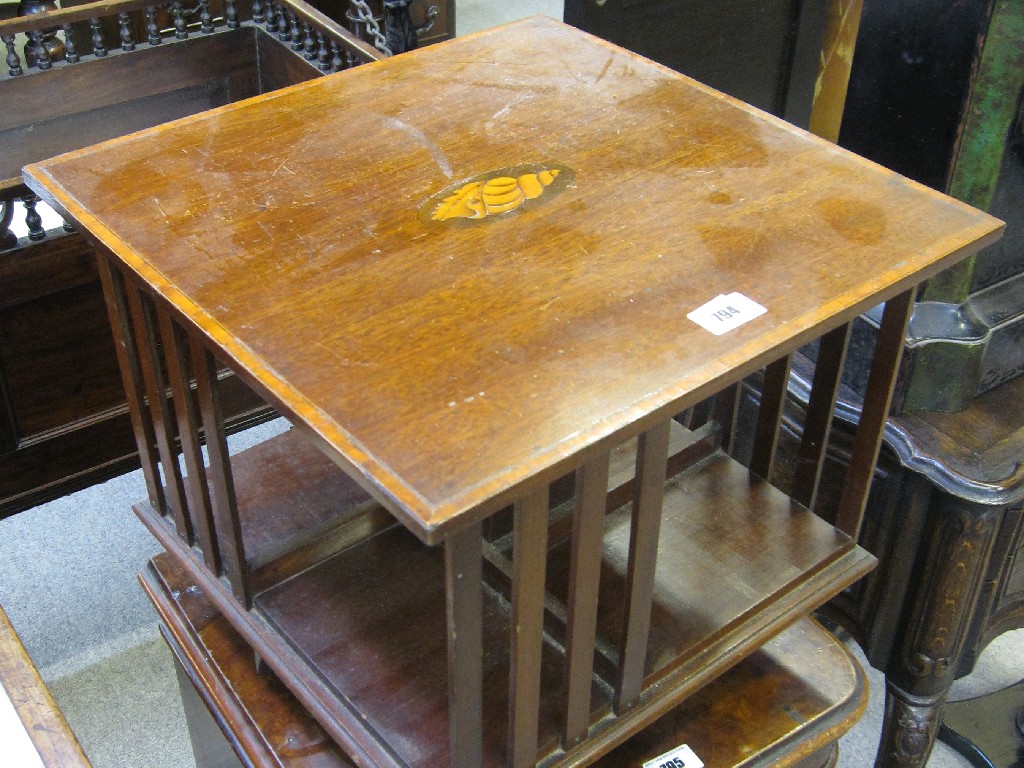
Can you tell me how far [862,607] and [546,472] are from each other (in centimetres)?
86

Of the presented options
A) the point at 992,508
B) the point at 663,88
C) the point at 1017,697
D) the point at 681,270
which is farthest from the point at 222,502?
the point at 1017,697

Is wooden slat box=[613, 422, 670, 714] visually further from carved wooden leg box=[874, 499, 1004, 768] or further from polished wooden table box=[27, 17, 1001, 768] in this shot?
carved wooden leg box=[874, 499, 1004, 768]

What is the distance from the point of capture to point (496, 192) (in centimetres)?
104

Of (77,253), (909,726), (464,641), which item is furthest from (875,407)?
(77,253)

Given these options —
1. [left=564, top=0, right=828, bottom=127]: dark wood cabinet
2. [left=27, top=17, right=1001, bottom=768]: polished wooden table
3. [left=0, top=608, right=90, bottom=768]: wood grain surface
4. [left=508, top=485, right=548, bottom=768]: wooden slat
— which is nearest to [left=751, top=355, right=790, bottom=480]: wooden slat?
[left=27, top=17, right=1001, bottom=768]: polished wooden table


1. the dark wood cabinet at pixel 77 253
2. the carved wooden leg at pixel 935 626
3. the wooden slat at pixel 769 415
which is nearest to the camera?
the wooden slat at pixel 769 415

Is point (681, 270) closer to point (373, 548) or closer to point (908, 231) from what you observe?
point (908, 231)

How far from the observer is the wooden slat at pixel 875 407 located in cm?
105

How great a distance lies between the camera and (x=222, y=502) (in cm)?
103

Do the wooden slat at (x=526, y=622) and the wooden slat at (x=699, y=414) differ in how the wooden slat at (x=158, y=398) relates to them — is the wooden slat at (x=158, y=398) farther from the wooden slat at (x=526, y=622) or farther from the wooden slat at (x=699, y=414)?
the wooden slat at (x=699, y=414)

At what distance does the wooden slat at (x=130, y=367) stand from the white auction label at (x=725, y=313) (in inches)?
20.4

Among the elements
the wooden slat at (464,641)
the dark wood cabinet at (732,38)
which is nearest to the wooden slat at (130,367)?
the wooden slat at (464,641)

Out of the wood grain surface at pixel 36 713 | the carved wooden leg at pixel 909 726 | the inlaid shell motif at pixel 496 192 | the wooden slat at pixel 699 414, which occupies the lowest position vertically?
the carved wooden leg at pixel 909 726

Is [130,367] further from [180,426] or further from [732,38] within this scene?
[732,38]
